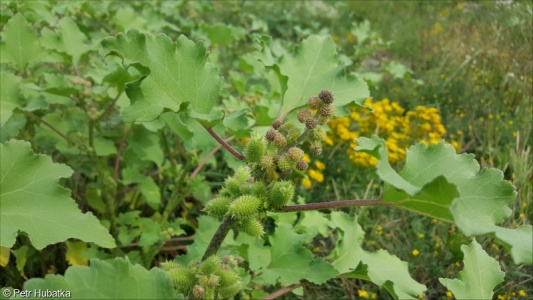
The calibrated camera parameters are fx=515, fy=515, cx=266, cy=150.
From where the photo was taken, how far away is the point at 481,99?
4.27 metres

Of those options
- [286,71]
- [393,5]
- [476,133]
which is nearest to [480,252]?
[286,71]

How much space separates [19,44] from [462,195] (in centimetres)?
175

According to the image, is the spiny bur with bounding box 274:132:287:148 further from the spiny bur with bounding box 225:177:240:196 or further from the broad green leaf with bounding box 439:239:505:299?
the broad green leaf with bounding box 439:239:505:299

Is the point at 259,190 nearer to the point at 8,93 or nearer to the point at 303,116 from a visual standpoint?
the point at 303,116

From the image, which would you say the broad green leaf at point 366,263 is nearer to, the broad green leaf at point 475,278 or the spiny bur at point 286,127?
the broad green leaf at point 475,278

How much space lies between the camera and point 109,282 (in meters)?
0.90

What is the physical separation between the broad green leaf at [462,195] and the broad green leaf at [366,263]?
0.29m

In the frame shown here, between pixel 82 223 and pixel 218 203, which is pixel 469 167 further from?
pixel 82 223

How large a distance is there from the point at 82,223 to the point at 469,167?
35.0 inches

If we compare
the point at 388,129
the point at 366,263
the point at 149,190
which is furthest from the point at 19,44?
the point at 388,129

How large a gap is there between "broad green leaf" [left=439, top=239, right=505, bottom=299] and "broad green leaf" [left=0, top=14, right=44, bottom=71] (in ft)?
5.71

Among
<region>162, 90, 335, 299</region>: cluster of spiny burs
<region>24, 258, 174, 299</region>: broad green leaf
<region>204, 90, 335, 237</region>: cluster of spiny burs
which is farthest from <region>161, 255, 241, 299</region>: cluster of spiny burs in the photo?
<region>24, 258, 174, 299</region>: broad green leaf

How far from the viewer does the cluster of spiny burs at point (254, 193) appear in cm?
113

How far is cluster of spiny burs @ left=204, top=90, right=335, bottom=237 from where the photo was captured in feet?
3.73
